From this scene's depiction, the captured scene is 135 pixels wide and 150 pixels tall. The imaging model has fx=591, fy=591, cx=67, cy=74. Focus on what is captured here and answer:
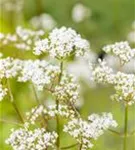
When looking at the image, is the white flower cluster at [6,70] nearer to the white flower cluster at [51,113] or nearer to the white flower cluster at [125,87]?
the white flower cluster at [51,113]

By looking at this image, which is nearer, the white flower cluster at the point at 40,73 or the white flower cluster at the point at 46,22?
the white flower cluster at the point at 40,73

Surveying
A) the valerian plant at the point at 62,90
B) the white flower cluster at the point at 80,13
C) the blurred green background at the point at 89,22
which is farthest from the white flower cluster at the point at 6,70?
the white flower cluster at the point at 80,13

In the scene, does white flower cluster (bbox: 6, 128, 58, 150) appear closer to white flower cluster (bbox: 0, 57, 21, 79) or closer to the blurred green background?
white flower cluster (bbox: 0, 57, 21, 79)

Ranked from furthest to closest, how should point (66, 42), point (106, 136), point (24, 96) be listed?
point (24, 96)
point (106, 136)
point (66, 42)

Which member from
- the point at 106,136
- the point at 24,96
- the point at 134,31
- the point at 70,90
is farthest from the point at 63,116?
the point at 134,31

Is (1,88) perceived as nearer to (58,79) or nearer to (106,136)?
(58,79)

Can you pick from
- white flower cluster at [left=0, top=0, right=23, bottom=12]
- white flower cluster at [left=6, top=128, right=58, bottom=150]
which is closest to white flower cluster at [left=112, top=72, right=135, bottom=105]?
white flower cluster at [left=6, top=128, right=58, bottom=150]

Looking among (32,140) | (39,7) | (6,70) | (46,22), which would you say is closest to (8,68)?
(6,70)
